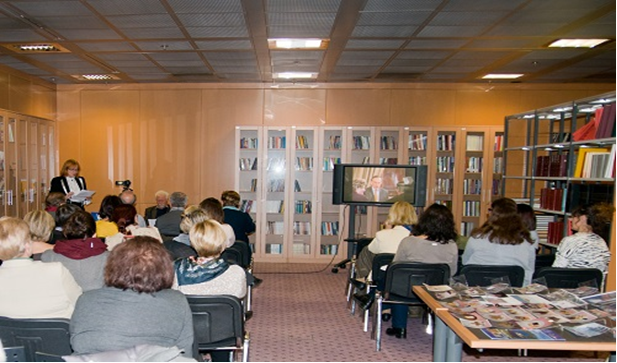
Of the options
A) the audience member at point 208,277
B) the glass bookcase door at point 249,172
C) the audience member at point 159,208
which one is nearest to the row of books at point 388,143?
the glass bookcase door at point 249,172

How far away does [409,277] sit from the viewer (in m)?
3.63

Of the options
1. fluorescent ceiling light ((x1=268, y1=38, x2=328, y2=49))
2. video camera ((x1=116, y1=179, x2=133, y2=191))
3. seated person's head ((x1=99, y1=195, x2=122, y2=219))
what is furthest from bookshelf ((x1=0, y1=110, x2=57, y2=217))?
fluorescent ceiling light ((x1=268, y1=38, x2=328, y2=49))

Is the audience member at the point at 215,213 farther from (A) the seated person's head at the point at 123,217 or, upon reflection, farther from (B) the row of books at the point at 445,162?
(B) the row of books at the point at 445,162

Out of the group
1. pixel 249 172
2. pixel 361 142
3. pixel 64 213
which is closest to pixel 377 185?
pixel 361 142

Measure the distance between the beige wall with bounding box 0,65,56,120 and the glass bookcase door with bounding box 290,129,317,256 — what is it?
4473 mm

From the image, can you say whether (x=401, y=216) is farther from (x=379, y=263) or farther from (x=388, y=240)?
(x=379, y=263)

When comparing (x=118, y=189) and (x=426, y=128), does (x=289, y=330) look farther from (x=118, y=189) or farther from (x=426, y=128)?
(x=118, y=189)

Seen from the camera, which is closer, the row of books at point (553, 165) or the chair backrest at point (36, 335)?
the chair backrest at point (36, 335)

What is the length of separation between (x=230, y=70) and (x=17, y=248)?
506 cm

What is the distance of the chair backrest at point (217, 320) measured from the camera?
253 cm

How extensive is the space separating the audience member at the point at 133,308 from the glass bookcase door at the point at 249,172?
5.67 meters

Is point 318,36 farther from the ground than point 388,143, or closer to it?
farther from the ground

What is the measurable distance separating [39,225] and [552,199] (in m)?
5.41

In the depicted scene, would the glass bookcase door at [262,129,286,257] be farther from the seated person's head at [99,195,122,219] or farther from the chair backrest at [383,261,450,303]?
the chair backrest at [383,261,450,303]
